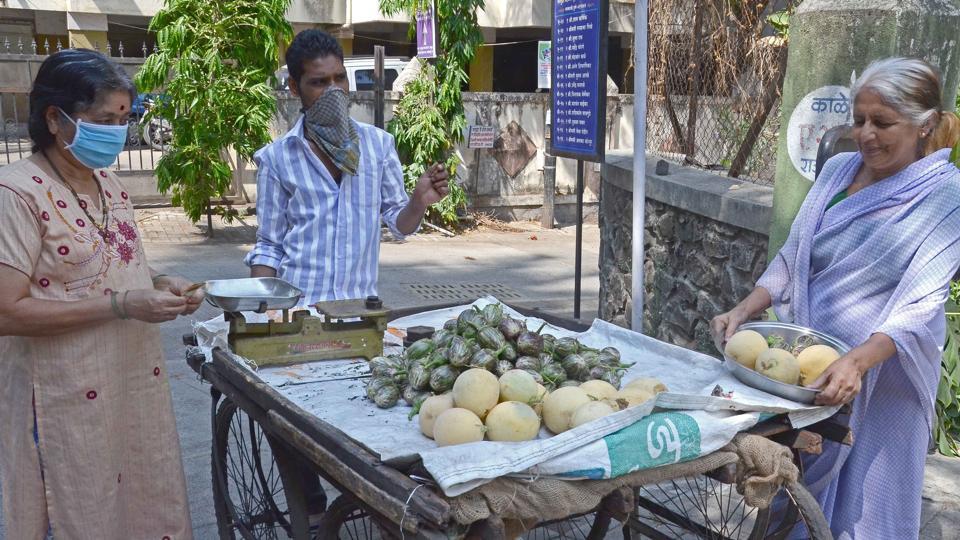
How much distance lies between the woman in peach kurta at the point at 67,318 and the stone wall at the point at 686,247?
2.94 meters

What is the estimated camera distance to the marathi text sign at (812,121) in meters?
3.50

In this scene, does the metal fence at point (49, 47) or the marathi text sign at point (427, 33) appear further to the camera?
the metal fence at point (49, 47)

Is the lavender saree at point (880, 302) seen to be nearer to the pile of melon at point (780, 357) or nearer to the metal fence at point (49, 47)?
the pile of melon at point (780, 357)

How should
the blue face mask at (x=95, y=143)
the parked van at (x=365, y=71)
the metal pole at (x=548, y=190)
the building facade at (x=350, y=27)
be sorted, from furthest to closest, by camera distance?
the building facade at (x=350, y=27)
the parked van at (x=365, y=71)
the metal pole at (x=548, y=190)
the blue face mask at (x=95, y=143)

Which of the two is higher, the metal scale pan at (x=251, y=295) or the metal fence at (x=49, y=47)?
the metal fence at (x=49, y=47)

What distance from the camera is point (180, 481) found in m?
2.62

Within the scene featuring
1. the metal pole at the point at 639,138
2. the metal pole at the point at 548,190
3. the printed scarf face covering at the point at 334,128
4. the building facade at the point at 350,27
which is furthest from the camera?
the building facade at the point at 350,27

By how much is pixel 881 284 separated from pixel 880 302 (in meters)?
0.05

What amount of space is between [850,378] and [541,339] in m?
0.77

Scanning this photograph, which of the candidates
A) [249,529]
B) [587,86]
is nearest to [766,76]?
[587,86]

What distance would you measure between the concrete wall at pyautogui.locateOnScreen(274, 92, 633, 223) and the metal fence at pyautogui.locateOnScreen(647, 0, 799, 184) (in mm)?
4539

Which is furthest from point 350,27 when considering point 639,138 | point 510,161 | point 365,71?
point 639,138

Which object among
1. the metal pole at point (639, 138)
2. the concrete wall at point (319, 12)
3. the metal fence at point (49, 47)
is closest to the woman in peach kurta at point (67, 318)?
the metal pole at point (639, 138)

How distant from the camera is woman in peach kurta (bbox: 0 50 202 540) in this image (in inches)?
87.5
